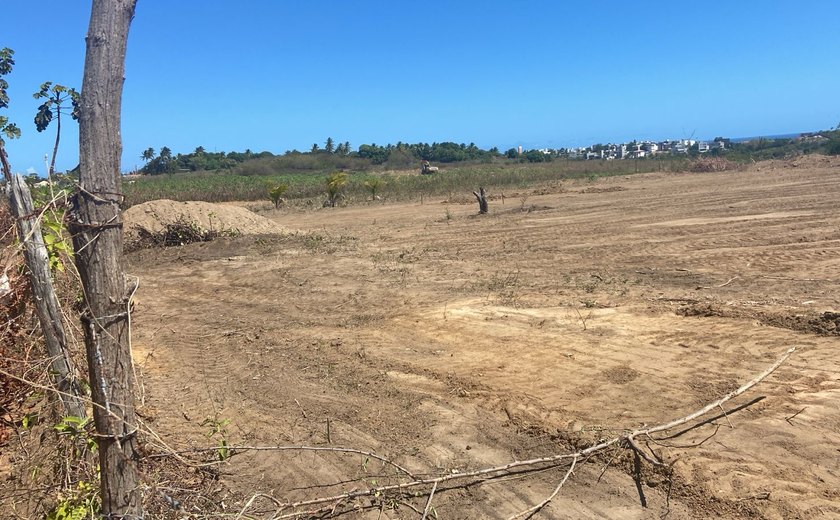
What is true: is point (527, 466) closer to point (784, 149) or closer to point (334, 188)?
point (334, 188)

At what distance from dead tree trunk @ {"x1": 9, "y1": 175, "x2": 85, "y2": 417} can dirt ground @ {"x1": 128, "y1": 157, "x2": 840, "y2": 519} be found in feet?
3.62

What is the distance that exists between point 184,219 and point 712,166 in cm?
3176

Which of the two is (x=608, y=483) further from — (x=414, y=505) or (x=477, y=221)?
(x=477, y=221)

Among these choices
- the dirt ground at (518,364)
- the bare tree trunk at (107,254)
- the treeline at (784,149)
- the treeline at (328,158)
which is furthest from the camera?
the treeline at (328,158)

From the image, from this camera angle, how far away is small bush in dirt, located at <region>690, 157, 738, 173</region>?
34.4 metres

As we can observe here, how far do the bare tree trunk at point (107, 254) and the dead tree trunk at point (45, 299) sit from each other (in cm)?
82

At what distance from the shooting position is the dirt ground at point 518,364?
3.60 m

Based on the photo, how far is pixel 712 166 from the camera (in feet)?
114

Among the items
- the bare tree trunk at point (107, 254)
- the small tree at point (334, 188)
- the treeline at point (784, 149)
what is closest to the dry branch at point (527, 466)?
the bare tree trunk at point (107, 254)

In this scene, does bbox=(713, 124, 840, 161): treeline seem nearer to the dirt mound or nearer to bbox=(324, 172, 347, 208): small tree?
bbox=(324, 172, 347, 208): small tree

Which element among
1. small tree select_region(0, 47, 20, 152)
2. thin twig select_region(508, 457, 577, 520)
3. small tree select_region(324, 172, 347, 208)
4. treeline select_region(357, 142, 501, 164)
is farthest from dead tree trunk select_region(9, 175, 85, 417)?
treeline select_region(357, 142, 501, 164)

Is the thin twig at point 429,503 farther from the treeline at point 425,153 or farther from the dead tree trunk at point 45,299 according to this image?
the treeline at point 425,153

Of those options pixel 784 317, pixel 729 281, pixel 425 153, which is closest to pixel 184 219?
pixel 729 281

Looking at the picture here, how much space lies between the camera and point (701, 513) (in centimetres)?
326
